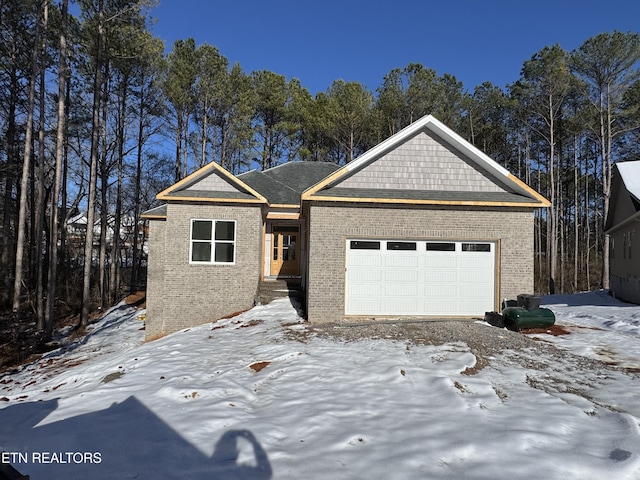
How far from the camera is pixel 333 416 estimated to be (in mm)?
4273

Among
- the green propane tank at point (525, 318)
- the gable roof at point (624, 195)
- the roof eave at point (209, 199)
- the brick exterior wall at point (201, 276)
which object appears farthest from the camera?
the gable roof at point (624, 195)

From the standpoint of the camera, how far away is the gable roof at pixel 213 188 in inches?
458

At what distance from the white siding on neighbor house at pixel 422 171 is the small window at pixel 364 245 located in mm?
1645

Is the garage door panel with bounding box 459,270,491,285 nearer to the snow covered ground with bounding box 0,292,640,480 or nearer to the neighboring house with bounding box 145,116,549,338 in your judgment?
the neighboring house with bounding box 145,116,549,338

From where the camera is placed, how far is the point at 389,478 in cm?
311

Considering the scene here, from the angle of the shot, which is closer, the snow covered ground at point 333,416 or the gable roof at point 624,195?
the snow covered ground at point 333,416

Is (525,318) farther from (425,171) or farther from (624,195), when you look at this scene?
(624,195)

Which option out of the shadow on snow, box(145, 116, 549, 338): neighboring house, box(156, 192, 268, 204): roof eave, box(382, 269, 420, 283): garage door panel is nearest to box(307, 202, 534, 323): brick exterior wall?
box(145, 116, 549, 338): neighboring house

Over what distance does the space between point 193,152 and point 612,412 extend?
27.0 meters

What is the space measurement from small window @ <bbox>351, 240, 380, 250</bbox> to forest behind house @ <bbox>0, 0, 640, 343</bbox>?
460 inches

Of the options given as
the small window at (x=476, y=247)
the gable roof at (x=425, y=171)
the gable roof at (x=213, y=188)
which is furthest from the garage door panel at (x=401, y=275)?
the gable roof at (x=213, y=188)

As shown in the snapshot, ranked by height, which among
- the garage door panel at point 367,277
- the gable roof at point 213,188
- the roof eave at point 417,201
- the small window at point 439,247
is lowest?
the garage door panel at point 367,277

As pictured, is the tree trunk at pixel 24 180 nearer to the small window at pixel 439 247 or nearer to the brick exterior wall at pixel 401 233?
the brick exterior wall at pixel 401 233

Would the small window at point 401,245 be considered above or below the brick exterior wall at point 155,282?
above
